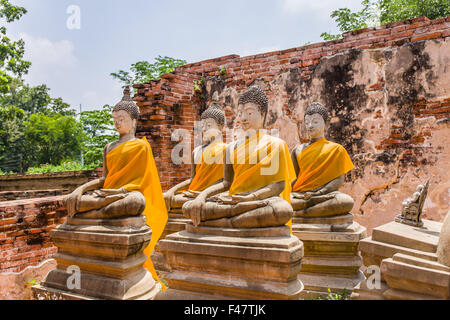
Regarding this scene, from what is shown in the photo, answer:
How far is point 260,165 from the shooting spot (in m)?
2.74

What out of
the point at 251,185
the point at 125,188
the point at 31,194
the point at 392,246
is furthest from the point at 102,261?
the point at 31,194

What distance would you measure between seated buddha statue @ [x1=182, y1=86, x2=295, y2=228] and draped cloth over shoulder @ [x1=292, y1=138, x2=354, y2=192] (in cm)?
97

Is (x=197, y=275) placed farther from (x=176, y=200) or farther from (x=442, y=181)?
(x=442, y=181)

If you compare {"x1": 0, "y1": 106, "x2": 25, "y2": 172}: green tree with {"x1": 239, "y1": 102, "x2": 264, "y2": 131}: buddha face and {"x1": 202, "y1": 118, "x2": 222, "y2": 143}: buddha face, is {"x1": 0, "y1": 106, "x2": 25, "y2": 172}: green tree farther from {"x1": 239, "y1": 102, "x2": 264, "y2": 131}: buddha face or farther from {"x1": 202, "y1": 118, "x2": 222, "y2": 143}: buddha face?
{"x1": 239, "y1": 102, "x2": 264, "y2": 131}: buddha face

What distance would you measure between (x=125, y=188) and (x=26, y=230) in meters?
1.76

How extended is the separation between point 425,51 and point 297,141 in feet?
7.49

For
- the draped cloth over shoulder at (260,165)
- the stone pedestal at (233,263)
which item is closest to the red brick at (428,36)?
the draped cloth over shoulder at (260,165)

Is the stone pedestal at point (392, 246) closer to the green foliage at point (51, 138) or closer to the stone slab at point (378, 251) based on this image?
the stone slab at point (378, 251)

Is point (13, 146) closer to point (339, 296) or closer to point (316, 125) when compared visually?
point (316, 125)

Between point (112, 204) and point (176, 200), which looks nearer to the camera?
point (112, 204)

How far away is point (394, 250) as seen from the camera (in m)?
2.33

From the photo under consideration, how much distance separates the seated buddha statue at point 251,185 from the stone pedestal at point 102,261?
0.60 metres

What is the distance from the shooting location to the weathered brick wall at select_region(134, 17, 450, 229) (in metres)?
4.72
